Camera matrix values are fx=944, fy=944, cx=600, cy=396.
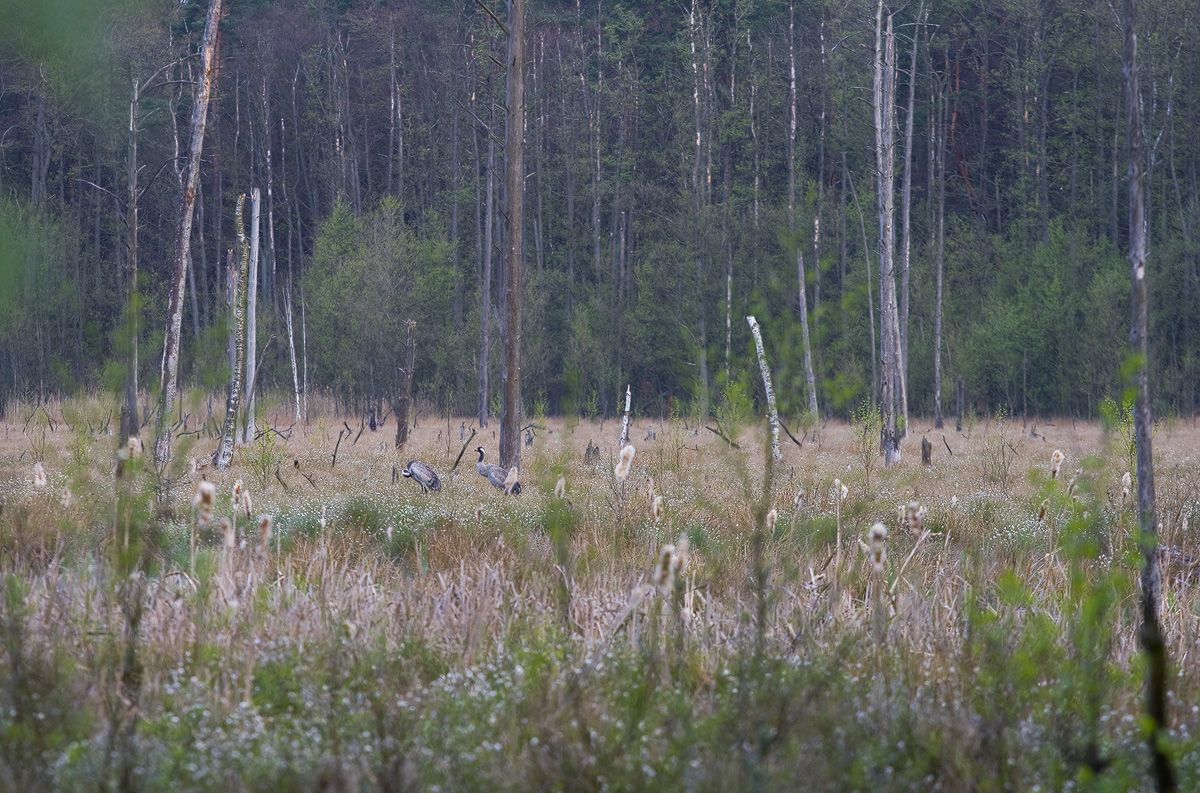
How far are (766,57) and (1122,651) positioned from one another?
3103 centimetres

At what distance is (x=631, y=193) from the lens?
1260 inches

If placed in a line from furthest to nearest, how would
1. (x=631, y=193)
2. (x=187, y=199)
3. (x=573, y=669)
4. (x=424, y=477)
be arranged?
(x=631, y=193)
(x=187, y=199)
(x=424, y=477)
(x=573, y=669)

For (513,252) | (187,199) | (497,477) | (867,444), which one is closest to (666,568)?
(497,477)

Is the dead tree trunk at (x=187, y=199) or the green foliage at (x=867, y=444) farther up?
the dead tree trunk at (x=187, y=199)

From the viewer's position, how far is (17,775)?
2027 mm

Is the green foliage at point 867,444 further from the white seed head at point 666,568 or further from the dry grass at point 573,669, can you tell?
the white seed head at point 666,568

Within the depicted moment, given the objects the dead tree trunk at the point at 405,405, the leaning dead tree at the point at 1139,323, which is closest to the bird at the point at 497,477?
the dead tree trunk at the point at 405,405

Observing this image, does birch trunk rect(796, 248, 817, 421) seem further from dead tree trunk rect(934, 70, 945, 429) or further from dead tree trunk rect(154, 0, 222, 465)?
dead tree trunk rect(154, 0, 222, 465)

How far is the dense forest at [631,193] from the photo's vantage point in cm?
2498

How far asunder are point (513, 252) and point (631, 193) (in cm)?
2270

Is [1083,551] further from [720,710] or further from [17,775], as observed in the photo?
[17,775]

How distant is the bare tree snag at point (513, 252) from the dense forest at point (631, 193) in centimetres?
1288

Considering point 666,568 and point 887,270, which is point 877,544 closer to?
point 666,568

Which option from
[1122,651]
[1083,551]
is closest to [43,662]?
[1083,551]
